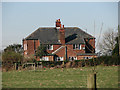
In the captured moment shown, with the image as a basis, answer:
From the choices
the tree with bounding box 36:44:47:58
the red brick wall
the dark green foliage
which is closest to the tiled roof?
the red brick wall

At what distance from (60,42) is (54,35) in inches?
125

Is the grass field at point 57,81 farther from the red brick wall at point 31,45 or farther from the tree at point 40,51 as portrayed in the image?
the red brick wall at point 31,45

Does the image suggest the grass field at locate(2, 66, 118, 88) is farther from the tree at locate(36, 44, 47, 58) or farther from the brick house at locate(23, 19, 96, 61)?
the brick house at locate(23, 19, 96, 61)

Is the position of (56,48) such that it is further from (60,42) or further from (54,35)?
(54,35)

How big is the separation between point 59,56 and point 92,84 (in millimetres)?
47213

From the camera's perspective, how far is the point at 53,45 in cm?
5484

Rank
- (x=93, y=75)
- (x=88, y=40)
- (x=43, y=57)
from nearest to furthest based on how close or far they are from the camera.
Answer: (x=93, y=75) → (x=43, y=57) → (x=88, y=40)

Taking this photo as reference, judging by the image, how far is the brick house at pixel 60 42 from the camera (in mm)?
53469

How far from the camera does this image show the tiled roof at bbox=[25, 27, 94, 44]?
5562 cm

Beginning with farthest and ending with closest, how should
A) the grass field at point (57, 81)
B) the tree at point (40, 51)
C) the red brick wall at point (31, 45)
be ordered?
A: the red brick wall at point (31, 45) → the tree at point (40, 51) → the grass field at point (57, 81)

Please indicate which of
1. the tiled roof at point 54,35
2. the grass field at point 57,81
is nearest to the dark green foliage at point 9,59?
the grass field at point 57,81

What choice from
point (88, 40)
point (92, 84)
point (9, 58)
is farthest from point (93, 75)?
point (88, 40)

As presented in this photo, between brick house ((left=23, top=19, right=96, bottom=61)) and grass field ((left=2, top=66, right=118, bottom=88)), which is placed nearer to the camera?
grass field ((left=2, top=66, right=118, bottom=88))

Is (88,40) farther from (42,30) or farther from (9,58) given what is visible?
(9,58)
